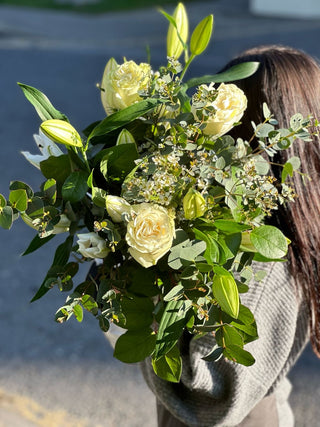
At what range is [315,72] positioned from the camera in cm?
129

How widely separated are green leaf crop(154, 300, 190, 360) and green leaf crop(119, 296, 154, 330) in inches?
2.4

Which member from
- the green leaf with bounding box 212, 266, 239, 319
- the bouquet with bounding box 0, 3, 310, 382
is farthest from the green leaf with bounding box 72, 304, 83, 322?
the green leaf with bounding box 212, 266, 239, 319

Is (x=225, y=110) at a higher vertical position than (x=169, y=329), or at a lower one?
higher

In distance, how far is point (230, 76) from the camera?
1146 mm

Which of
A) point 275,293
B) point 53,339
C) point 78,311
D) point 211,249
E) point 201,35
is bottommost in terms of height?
point 53,339

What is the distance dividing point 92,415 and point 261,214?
1.93 meters

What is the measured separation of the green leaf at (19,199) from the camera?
36.7 inches

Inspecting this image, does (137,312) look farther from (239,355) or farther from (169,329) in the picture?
(239,355)

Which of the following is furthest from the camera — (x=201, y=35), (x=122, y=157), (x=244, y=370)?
(x=244, y=370)

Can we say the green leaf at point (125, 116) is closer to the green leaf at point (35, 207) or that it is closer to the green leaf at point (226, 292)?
the green leaf at point (35, 207)

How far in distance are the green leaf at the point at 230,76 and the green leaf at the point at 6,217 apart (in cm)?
41

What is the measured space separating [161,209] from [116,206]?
2.8 inches

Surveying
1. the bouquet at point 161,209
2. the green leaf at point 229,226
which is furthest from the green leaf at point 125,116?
the green leaf at point 229,226

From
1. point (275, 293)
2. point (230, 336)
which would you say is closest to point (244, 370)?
point (275, 293)
